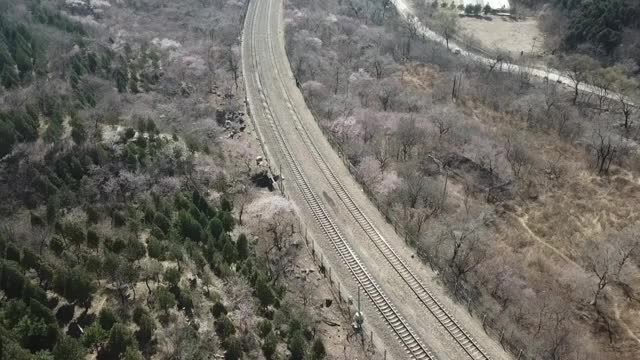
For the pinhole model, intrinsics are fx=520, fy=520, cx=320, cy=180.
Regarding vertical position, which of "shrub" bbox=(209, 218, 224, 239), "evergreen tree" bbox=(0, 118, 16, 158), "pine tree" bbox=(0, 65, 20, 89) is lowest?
"shrub" bbox=(209, 218, 224, 239)

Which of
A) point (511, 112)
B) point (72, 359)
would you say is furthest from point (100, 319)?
point (511, 112)

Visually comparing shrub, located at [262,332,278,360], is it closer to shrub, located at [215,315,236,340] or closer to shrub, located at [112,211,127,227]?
shrub, located at [215,315,236,340]

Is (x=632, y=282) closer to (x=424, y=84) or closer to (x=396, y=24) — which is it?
(x=424, y=84)

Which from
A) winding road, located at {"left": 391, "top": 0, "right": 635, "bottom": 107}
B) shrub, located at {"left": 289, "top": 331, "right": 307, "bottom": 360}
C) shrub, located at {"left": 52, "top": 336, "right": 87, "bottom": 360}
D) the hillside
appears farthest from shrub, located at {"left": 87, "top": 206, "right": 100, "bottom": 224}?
winding road, located at {"left": 391, "top": 0, "right": 635, "bottom": 107}

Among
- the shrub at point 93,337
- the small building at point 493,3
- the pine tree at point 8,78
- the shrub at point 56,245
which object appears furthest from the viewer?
the small building at point 493,3

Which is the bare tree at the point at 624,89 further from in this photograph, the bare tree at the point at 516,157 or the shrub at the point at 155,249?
the shrub at the point at 155,249

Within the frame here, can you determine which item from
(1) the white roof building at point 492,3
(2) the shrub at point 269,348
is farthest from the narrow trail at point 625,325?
(1) the white roof building at point 492,3

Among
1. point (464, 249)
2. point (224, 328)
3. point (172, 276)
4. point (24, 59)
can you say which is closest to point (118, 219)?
point (172, 276)
